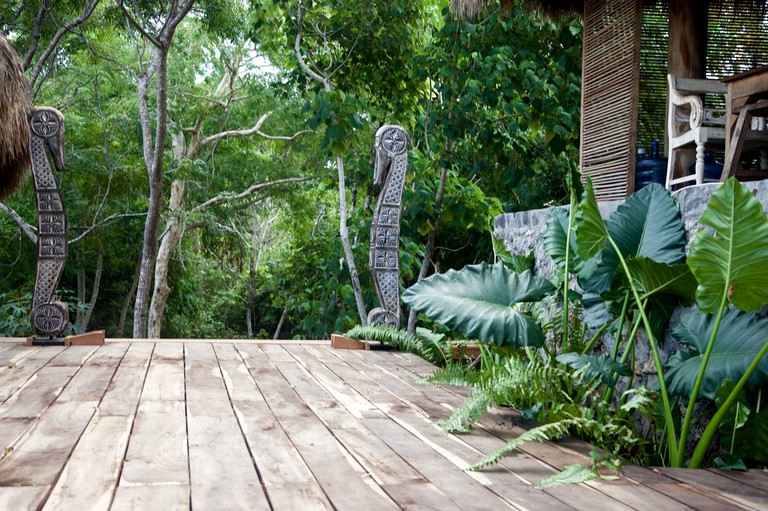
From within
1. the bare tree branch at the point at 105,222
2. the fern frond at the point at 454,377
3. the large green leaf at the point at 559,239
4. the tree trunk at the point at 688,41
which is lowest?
the fern frond at the point at 454,377

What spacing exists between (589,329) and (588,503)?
1774mm

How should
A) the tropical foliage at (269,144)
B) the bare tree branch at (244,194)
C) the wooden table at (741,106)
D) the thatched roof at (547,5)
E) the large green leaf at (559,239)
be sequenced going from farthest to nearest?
the bare tree branch at (244,194)
the tropical foliage at (269,144)
the thatched roof at (547,5)
the wooden table at (741,106)
the large green leaf at (559,239)

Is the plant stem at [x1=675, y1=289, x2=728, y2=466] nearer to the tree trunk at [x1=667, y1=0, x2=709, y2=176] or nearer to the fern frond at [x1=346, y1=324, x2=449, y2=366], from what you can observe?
the fern frond at [x1=346, y1=324, x2=449, y2=366]

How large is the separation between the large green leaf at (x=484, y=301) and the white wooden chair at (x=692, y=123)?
2040 mm

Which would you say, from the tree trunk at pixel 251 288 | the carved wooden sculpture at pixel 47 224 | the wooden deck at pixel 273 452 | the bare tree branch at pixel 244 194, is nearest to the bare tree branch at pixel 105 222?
the bare tree branch at pixel 244 194

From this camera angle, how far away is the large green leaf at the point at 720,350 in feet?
8.26

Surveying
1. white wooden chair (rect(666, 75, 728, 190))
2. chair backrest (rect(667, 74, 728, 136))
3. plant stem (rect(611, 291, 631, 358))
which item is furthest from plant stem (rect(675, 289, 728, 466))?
chair backrest (rect(667, 74, 728, 136))

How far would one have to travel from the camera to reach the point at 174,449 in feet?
7.70

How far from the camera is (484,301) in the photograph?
326 cm

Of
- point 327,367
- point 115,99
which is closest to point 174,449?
point 327,367

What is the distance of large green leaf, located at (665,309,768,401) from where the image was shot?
99.1 inches

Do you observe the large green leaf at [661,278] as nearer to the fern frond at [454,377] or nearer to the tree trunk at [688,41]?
the fern frond at [454,377]

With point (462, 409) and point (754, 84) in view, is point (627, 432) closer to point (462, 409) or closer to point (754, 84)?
point (462, 409)

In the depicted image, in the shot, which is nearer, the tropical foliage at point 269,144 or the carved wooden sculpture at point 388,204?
the carved wooden sculpture at point 388,204
